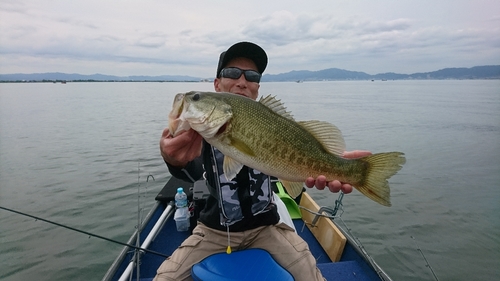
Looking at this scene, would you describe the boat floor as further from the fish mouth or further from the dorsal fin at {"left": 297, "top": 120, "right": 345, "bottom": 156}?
the dorsal fin at {"left": 297, "top": 120, "right": 345, "bottom": 156}

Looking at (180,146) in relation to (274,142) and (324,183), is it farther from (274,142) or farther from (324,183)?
(324,183)

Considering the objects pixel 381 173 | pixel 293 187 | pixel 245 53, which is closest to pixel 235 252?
pixel 293 187

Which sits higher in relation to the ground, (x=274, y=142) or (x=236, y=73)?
(x=236, y=73)

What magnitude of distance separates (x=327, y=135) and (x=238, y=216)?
52.5 inches

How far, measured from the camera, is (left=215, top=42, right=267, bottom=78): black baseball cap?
138 inches

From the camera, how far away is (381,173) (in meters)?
2.50

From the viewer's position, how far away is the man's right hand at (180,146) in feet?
8.17

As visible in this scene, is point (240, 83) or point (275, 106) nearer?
point (275, 106)

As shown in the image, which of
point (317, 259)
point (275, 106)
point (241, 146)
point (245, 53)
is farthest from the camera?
point (317, 259)

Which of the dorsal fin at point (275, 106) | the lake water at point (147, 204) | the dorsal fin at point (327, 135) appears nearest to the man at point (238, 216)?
the dorsal fin at point (275, 106)

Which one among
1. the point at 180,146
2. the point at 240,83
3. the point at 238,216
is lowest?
the point at 238,216

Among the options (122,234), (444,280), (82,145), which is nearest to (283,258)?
(444,280)

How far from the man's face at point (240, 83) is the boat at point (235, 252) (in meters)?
1.78

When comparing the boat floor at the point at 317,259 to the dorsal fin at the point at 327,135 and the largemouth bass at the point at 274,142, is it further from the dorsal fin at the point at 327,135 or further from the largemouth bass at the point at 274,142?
the dorsal fin at the point at 327,135
